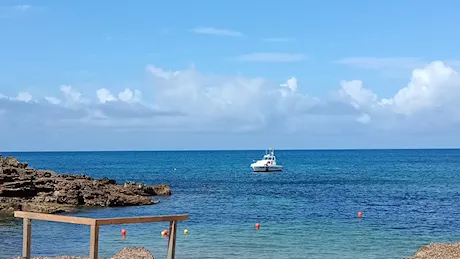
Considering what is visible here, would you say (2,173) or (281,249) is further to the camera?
(2,173)

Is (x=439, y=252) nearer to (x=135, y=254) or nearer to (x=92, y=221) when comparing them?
(x=135, y=254)

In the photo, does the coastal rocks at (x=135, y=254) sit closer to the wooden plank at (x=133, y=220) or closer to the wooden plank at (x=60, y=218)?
the wooden plank at (x=133, y=220)

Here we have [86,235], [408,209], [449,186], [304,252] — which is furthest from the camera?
[449,186]

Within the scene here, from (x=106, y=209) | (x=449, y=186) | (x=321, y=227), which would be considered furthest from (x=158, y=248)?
(x=449, y=186)

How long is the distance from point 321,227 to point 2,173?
82.5 feet

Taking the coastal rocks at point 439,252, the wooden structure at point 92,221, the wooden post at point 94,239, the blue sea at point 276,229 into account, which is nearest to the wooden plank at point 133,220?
the wooden structure at point 92,221

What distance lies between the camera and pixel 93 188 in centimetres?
5781

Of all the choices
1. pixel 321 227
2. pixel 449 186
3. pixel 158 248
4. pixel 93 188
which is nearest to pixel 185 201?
pixel 93 188

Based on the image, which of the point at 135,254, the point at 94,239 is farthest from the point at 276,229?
the point at 94,239

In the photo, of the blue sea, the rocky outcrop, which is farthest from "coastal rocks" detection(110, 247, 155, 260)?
the rocky outcrop

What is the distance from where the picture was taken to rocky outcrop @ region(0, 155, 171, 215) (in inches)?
1879

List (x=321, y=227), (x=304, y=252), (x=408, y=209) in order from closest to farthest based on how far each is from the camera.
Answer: (x=304, y=252) → (x=321, y=227) → (x=408, y=209)

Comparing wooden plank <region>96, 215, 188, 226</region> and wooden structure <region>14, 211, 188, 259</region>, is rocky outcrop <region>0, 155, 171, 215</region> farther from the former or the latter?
wooden plank <region>96, 215, 188, 226</region>

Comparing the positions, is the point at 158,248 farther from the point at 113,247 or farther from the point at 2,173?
the point at 2,173
